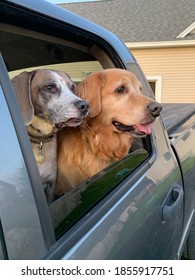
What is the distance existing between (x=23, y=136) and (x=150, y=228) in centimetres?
91

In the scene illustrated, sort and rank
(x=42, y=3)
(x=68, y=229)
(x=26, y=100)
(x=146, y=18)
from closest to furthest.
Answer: (x=68, y=229) < (x=42, y=3) < (x=26, y=100) < (x=146, y=18)

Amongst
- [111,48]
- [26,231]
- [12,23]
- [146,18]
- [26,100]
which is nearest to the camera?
[26,231]

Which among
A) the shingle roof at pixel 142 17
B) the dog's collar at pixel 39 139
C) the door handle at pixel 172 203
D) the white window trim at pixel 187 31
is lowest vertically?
the door handle at pixel 172 203

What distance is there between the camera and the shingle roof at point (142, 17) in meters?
16.1

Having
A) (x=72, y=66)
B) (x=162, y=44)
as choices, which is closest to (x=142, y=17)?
(x=162, y=44)

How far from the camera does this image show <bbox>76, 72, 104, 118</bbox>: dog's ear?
2564 mm

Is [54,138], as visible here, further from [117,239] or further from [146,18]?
[146,18]

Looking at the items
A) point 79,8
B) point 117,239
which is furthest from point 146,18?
point 117,239

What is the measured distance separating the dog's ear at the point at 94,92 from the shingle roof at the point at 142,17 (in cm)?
1354

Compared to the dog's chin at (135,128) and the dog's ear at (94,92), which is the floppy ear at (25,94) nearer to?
the dog's ear at (94,92)

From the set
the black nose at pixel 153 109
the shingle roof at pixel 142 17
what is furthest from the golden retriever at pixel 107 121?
the shingle roof at pixel 142 17

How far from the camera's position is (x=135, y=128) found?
253 cm

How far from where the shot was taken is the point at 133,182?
73.7 inches

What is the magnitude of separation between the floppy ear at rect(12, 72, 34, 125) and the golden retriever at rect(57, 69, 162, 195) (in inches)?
18.9
